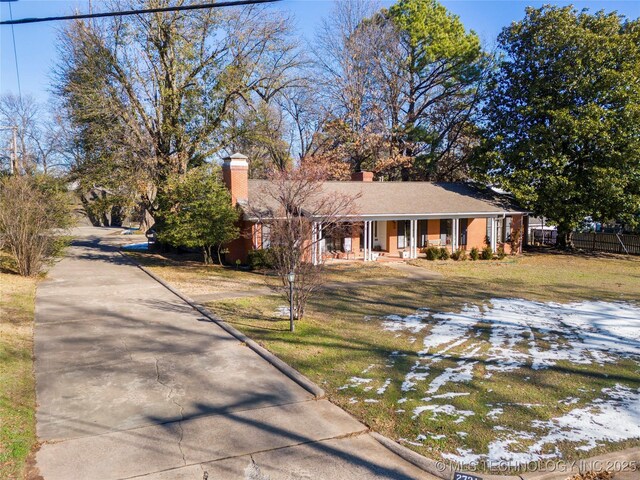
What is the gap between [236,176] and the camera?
2120 centimetres

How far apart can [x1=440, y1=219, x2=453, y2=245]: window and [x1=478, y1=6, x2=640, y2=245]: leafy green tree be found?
3875 mm

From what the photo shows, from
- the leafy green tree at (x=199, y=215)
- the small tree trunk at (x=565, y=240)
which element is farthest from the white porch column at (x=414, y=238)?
the small tree trunk at (x=565, y=240)

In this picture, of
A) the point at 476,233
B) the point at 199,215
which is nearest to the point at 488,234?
the point at 476,233

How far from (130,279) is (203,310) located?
6859 millimetres

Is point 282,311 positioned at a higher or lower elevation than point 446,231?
lower

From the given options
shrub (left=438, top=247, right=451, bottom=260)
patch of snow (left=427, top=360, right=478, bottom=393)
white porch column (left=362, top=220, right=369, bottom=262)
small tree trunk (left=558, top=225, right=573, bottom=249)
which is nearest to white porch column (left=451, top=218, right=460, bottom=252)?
shrub (left=438, top=247, right=451, bottom=260)

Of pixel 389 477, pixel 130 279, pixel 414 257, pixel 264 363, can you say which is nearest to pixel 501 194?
pixel 414 257

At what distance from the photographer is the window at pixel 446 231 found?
2598 cm

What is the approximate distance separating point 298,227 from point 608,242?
2477cm

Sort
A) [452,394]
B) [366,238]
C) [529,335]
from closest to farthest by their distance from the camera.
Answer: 1. [452,394]
2. [529,335]
3. [366,238]

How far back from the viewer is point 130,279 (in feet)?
57.6

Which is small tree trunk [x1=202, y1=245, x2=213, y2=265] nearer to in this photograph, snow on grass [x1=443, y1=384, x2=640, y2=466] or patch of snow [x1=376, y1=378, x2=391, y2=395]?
patch of snow [x1=376, y1=378, x2=391, y2=395]

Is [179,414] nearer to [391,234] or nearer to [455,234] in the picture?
[391,234]

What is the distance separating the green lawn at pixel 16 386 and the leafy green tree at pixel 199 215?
710 centimetres
